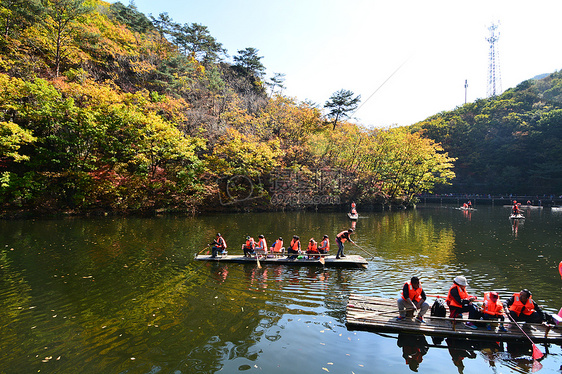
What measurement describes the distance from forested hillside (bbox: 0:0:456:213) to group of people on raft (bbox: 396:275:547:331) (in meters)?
28.4

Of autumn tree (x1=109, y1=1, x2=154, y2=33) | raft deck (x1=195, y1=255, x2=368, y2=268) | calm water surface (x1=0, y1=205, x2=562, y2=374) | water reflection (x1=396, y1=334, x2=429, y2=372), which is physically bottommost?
water reflection (x1=396, y1=334, x2=429, y2=372)

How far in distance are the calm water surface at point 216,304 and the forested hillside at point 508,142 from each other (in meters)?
47.9

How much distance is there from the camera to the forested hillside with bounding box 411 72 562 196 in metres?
54.4

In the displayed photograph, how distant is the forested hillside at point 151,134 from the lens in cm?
2698

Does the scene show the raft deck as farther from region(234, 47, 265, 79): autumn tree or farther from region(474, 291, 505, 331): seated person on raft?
region(234, 47, 265, 79): autumn tree

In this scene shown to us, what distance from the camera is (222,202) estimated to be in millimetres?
35750

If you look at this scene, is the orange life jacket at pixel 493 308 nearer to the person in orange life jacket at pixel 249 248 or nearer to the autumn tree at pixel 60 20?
the person in orange life jacket at pixel 249 248

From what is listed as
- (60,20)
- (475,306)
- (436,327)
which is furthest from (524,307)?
(60,20)


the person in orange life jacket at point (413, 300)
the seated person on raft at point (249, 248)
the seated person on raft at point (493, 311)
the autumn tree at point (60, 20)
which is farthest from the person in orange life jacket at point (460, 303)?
the autumn tree at point (60, 20)

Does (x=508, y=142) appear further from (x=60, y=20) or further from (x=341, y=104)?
(x=60, y=20)

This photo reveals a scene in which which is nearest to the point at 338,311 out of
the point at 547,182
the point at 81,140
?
the point at 81,140

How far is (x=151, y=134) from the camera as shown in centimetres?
3116

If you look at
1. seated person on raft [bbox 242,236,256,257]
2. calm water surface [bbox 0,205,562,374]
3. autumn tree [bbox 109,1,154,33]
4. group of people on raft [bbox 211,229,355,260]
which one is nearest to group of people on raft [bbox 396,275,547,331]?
calm water surface [bbox 0,205,562,374]

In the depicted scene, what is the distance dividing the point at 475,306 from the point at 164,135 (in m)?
29.9
